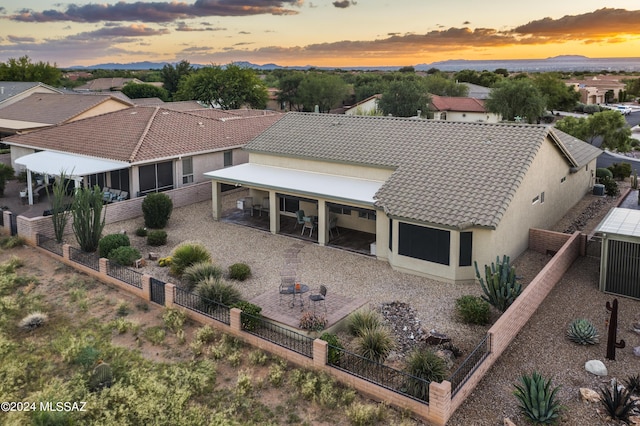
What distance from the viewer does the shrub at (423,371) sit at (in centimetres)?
1275

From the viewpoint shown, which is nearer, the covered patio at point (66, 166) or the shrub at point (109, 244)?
the shrub at point (109, 244)

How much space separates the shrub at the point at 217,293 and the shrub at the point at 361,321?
4041 millimetres

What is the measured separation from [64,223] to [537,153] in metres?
20.9

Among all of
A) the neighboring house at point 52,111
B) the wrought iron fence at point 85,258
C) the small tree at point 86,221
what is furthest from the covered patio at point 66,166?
the neighboring house at point 52,111

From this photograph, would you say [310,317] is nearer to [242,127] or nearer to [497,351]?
[497,351]

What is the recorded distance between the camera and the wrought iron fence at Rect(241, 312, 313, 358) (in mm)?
15220

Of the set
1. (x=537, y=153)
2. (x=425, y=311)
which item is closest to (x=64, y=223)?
(x=425, y=311)

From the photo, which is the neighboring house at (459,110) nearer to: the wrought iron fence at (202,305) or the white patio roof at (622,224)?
the white patio roof at (622,224)

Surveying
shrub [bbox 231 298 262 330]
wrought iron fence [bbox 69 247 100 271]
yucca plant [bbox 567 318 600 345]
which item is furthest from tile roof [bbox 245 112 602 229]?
wrought iron fence [bbox 69 247 100 271]

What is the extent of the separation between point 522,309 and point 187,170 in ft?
75.7

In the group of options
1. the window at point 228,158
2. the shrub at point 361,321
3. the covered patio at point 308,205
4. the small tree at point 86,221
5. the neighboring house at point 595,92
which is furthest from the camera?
the neighboring house at point 595,92

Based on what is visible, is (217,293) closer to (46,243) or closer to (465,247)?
(465,247)

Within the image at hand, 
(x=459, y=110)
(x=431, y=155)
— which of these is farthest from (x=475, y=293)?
(x=459, y=110)

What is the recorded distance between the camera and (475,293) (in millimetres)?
19125
